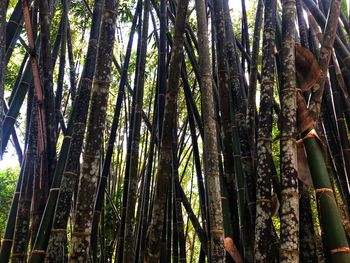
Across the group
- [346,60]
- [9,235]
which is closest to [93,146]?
[9,235]

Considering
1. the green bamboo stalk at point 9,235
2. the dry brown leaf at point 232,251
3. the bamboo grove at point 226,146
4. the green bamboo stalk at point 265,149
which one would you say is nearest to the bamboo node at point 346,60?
the bamboo grove at point 226,146

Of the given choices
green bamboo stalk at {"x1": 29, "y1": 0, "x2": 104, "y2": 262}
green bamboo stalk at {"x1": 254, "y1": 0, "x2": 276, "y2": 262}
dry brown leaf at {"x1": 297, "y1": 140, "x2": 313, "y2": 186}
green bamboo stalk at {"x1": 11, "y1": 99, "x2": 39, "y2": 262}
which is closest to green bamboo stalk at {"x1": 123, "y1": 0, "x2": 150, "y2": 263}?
green bamboo stalk at {"x1": 11, "y1": 99, "x2": 39, "y2": 262}

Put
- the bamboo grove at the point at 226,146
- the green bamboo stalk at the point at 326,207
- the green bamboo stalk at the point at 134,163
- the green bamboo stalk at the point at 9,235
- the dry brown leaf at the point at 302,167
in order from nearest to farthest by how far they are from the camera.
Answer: the green bamboo stalk at the point at 326,207 → the bamboo grove at the point at 226,146 → the dry brown leaf at the point at 302,167 → the green bamboo stalk at the point at 9,235 → the green bamboo stalk at the point at 134,163

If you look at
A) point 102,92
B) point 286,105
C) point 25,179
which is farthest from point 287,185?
point 25,179

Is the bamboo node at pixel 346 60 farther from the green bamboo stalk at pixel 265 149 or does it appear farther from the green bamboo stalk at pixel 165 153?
the green bamboo stalk at pixel 165 153

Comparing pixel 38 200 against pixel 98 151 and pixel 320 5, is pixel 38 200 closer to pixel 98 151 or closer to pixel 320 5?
pixel 98 151

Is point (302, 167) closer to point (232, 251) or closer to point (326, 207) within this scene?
point (326, 207)

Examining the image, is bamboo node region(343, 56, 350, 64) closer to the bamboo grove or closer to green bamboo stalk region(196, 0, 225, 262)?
the bamboo grove

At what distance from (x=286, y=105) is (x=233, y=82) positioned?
727mm

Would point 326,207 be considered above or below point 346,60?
below

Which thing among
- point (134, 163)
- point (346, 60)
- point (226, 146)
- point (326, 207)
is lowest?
point (326, 207)

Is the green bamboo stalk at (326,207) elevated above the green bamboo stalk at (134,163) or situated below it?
below

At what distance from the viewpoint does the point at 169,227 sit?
11.2ft

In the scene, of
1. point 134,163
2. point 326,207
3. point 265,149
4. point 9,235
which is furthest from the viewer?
point 134,163
